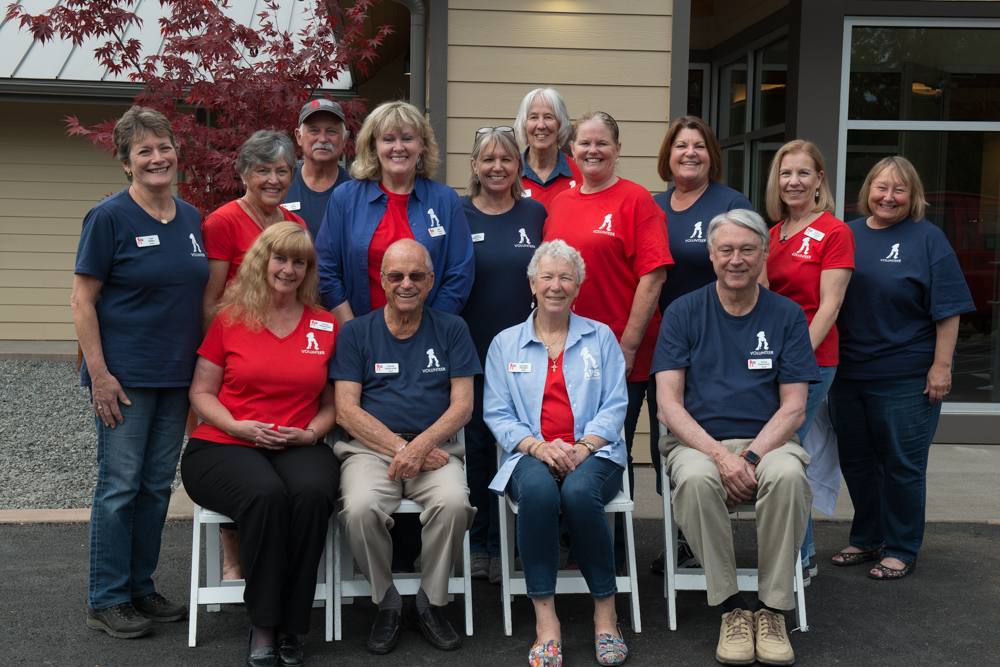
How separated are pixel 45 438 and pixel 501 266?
421 centimetres

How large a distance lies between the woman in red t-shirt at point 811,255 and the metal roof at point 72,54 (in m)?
6.05

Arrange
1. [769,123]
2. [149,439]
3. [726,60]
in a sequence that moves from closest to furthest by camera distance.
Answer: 1. [149,439]
2. [769,123]
3. [726,60]

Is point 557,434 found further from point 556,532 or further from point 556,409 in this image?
point 556,532

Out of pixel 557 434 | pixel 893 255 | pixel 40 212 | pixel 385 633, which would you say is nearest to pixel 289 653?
pixel 385 633

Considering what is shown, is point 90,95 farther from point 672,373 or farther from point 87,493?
point 672,373

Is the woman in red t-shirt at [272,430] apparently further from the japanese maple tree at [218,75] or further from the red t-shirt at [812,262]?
the red t-shirt at [812,262]

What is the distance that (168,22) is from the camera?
435 cm

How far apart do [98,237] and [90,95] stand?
6.80 metres

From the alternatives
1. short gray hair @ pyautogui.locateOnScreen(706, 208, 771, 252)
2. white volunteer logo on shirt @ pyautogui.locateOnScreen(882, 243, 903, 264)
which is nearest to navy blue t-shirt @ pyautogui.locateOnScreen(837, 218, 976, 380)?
white volunteer logo on shirt @ pyautogui.locateOnScreen(882, 243, 903, 264)

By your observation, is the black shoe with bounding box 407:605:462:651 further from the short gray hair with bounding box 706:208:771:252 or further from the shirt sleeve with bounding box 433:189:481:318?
the short gray hair with bounding box 706:208:771:252

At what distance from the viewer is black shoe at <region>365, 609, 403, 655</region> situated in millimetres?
2725

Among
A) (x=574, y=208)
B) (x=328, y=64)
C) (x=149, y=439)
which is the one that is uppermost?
(x=328, y=64)

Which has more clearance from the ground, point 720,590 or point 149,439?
point 149,439

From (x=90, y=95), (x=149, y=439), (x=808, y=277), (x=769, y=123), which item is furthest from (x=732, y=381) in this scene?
(x=90, y=95)
